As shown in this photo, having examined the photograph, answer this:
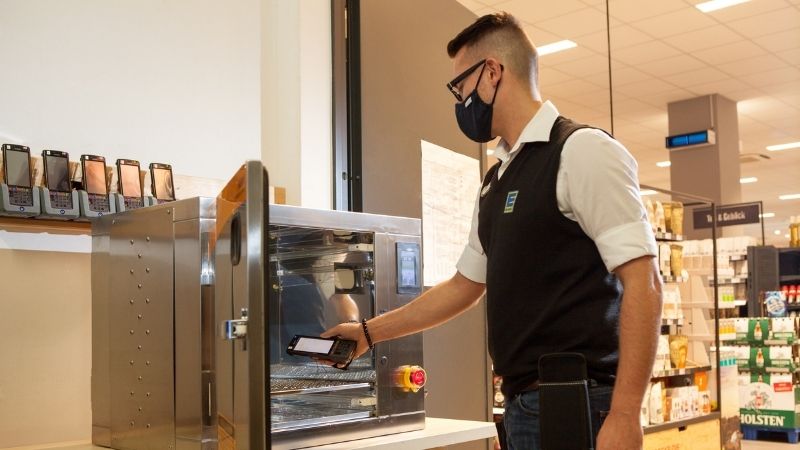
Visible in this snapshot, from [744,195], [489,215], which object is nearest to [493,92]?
[489,215]

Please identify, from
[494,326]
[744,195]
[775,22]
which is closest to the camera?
[494,326]

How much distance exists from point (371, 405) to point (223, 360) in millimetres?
680

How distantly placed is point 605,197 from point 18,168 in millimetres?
1644

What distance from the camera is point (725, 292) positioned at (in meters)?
8.69

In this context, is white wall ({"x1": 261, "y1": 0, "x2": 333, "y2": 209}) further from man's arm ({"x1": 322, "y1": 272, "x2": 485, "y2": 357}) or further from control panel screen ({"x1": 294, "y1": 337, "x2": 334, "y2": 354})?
control panel screen ({"x1": 294, "y1": 337, "x2": 334, "y2": 354})

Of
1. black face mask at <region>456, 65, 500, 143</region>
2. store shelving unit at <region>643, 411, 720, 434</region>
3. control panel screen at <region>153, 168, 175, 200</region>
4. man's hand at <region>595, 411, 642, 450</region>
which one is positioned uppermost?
black face mask at <region>456, 65, 500, 143</region>

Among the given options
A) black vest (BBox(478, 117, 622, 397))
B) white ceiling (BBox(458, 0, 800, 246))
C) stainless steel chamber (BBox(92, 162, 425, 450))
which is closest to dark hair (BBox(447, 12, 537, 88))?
black vest (BBox(478, 117, 622, 397))

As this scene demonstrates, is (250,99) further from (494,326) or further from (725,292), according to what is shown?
(725,292)

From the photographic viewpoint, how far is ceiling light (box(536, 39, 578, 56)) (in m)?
8.12

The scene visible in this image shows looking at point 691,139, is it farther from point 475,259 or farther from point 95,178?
point 95,178

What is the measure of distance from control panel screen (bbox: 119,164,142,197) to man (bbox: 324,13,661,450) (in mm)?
1135

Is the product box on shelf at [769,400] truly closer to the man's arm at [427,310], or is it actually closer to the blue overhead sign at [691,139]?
the blue overhead sign at [691,139]

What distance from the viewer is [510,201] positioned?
1.87 m

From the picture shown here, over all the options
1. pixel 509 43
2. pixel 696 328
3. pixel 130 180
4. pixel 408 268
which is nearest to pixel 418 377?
pixel 408 268
